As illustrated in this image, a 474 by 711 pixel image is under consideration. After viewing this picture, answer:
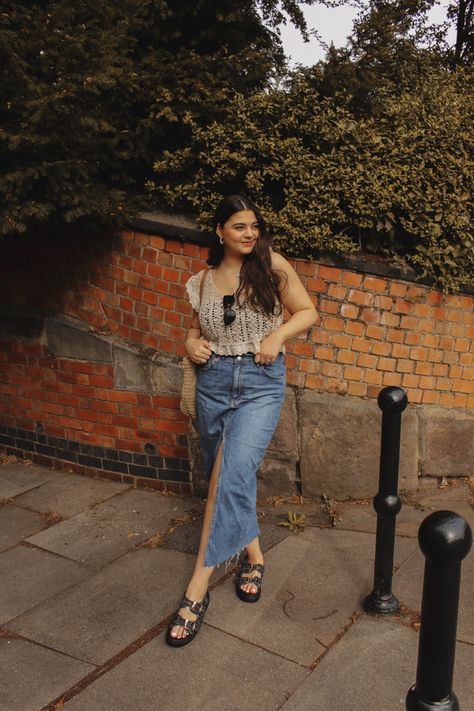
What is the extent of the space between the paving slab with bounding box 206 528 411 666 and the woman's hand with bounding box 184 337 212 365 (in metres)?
1.12

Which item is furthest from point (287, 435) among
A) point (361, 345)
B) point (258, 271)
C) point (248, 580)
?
point (258, 271)

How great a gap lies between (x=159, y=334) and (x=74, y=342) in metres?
0.67

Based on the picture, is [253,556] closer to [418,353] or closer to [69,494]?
[418,353]

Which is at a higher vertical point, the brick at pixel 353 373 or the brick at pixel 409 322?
the brick at pixel 409 322

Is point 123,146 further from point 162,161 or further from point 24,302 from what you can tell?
point 24,302

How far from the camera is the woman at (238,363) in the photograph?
2.89m

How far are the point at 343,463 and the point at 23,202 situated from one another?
2.45 m

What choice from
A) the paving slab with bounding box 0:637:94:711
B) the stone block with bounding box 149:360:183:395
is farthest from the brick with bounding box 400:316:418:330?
the paving slab with bounding box 0:637:94:711

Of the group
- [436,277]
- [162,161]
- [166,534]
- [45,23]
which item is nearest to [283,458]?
[166,534]

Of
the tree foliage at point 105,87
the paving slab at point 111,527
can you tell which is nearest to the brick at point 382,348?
the paving slab at point 111,527

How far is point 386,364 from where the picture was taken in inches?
159

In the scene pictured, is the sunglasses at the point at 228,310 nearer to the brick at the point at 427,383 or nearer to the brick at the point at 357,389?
the brick at the point at 357,389

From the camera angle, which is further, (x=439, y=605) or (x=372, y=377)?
(x=372, y=377)

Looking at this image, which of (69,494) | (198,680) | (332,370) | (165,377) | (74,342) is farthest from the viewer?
(74,342)
